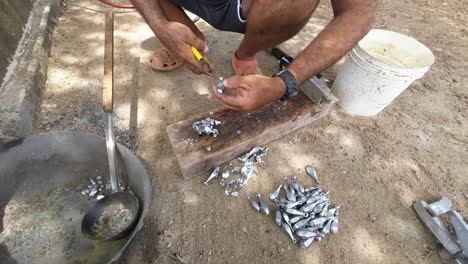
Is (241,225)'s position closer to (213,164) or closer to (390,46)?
(213,164)

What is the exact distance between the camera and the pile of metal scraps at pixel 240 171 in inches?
73.2

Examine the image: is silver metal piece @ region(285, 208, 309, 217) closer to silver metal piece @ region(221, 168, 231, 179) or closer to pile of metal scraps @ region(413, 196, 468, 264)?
silver metal piece @ region(221, 168, 231, 179)

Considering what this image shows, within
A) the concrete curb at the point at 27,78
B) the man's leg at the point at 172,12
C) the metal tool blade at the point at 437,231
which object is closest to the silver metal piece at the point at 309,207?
the metal tool blade at the point at 437,231

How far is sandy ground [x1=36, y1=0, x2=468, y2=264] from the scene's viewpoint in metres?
1.63

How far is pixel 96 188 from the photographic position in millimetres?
1738

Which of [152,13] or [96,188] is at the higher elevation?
[152,13]

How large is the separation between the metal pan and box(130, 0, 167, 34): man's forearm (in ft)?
2.66

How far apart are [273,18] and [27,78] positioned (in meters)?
1.89

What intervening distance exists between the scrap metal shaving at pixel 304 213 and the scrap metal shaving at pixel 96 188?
920mm

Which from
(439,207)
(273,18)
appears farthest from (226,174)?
(439,207)

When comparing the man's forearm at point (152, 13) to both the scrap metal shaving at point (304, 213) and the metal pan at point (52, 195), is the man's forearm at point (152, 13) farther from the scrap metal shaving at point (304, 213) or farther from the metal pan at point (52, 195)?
the scrap metal shaving at point (304, 213)

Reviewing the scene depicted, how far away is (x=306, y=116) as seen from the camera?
221cm

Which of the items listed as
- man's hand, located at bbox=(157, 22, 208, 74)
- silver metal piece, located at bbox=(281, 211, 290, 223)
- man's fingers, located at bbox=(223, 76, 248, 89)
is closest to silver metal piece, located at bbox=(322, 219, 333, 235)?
silver metal piece, located at bbox=(281, 211, 290, 223)

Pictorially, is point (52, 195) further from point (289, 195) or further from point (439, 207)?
point (439, 207)
